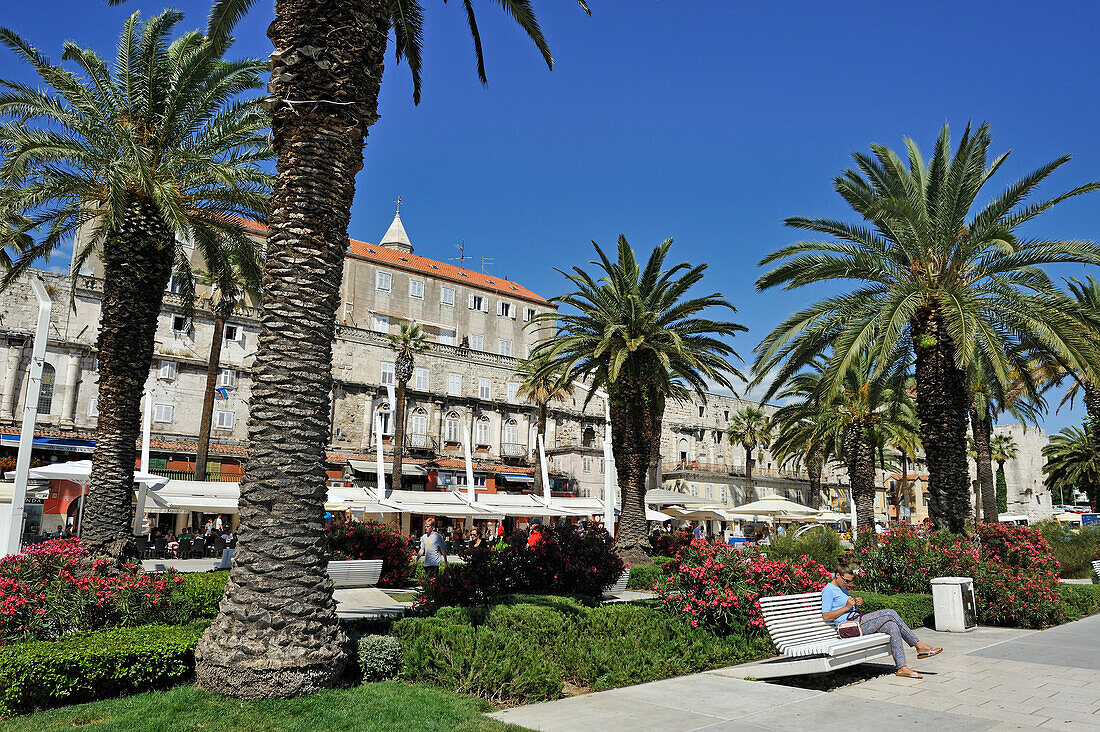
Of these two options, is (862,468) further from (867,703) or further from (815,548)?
(867,703)

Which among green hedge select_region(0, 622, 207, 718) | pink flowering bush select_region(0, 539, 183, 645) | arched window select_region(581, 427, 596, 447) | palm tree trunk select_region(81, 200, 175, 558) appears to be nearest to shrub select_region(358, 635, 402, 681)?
green hedge select_region(0, 622, 207, 718)

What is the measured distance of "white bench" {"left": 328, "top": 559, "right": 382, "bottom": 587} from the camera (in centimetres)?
1538

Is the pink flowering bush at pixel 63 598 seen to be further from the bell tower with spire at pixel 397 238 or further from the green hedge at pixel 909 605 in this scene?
the bell tower with spire at pixel 397 238

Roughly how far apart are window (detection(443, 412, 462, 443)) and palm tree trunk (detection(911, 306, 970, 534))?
→ 34.2 m

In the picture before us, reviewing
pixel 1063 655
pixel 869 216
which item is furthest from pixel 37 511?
pixel 1063 655

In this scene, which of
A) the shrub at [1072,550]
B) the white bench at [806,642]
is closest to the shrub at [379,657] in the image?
the white bench at [806,642]

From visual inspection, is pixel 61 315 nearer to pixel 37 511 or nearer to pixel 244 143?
pixel 37 511

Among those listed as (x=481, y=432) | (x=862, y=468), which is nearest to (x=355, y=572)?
(x=862, y=468)

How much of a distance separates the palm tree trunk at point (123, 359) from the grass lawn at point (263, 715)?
7.51 metres

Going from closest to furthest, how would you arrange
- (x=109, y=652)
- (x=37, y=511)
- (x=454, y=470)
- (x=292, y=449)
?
(x=109, y=652), (x=292, y=449), (x=37, y=511), (x=454, y=470)

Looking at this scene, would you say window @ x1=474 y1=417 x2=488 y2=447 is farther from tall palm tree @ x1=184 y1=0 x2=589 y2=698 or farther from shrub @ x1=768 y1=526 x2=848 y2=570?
tall palm tree @ x1=184 y1=0 x2=589 y2=698

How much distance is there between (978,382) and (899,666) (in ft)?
47.3

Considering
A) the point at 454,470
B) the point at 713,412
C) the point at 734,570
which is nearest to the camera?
the point at 734,570

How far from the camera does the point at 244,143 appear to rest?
15.0 m
